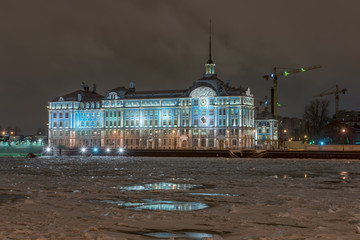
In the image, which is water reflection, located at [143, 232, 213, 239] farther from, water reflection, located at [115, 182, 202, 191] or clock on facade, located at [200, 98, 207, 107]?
clock on facade, located at [200, 98, 207, 107]

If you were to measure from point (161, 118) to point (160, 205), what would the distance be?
11467cm

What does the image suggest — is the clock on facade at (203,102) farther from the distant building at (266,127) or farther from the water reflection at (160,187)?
the water reflection at (160,187)

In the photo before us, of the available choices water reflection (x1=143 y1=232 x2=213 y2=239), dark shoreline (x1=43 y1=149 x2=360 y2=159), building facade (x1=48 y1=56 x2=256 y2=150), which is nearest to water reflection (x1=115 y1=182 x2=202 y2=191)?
water reflection (x1=143 y1=232 x2=213 y2=239)

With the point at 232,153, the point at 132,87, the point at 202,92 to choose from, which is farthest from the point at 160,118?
the point at 232,153

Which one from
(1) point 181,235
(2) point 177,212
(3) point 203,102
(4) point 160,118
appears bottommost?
(1) point 181,235

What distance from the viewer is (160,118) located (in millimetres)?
132625

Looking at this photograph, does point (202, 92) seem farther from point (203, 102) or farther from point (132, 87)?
point (132, 87)

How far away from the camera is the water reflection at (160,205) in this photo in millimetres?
17312

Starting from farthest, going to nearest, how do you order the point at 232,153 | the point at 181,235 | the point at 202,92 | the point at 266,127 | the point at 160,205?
the point at 266,127 → the point at 202,92 → the point at 232,153 → the point at 160,205 → the point at 181,235

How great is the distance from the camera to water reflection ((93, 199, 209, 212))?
1731 cm

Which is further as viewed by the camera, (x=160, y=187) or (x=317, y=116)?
(x=317, y=116)

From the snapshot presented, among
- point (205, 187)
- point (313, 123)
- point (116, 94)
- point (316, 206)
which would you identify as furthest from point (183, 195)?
point (116, 94)

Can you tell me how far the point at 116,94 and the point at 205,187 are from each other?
115439mm

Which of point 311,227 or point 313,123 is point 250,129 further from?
point 311,227
